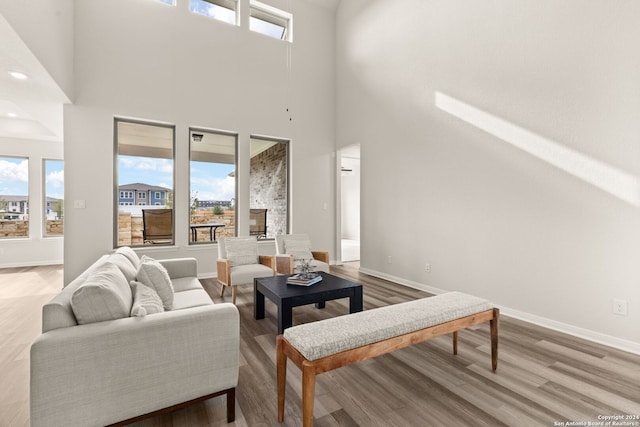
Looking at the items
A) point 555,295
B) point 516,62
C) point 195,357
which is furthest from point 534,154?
point 195,357

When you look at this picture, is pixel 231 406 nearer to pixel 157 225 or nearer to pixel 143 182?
pixel 157 225

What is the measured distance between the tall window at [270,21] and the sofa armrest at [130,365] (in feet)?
19.4

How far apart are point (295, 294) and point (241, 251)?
1.73m

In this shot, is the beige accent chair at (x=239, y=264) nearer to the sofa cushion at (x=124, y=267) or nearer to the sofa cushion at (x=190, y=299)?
the sofa cushion at (x=190, y=299)

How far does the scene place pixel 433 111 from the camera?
4.31m

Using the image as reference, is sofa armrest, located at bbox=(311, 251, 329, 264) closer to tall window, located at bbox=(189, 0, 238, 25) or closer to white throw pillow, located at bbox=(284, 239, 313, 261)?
white throw pillow, located at bbox=(284, 239, 313, 261)

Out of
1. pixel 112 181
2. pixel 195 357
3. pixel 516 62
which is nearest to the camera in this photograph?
pixel 195 357

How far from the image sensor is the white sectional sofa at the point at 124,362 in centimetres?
137

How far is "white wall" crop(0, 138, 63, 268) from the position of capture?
6.19 metres

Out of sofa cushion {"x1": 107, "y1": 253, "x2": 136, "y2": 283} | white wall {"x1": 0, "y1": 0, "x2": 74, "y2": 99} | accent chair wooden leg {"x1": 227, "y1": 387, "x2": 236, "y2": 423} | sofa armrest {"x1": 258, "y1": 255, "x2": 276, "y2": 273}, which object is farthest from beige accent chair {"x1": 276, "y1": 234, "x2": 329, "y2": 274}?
white wall {"x1": 0, "y1": 0, "x2": 74, "y2": 99}

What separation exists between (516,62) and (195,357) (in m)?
4.18

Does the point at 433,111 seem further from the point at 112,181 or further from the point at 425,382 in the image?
the point at 112,181

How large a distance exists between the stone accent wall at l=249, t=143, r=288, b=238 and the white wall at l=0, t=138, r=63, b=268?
469cm

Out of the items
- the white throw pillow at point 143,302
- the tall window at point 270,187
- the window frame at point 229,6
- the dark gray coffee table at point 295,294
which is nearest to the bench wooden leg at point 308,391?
the white throw pillow at point 143,302
